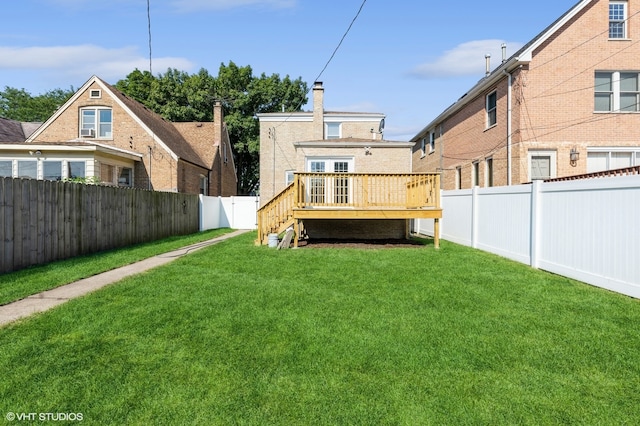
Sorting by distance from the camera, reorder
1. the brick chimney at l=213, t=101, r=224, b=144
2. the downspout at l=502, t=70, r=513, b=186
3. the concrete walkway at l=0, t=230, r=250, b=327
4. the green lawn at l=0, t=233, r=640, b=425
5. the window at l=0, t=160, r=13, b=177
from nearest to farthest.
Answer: the green lawn at l=0, t=233, r=640, b=425 → the concrete walkway at l=0, t=230, r=250, b=327 → the downspout at l=502, t=70, r=513, b=186 → the window at l=0, t=160, r=13, b=177 → the brick chimney at l=213, t=101, r=224, b=144

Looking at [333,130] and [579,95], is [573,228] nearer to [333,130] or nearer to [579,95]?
[579,95]

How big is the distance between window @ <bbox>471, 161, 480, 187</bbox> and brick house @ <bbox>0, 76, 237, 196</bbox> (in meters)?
14.4

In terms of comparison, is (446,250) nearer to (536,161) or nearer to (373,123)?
(536,161)

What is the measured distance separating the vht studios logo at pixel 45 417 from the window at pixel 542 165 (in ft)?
49.3

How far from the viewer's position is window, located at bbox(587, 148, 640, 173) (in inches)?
549

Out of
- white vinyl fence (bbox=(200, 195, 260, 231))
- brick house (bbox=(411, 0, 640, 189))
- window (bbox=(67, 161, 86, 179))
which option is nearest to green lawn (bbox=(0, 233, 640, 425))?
brick house (bbox=(411, 0, 640, 189))

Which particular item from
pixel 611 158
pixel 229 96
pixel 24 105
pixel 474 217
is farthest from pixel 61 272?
pixel 24 105

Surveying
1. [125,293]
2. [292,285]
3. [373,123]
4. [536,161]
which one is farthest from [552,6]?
[125,293]

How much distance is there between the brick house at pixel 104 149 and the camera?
16.9m

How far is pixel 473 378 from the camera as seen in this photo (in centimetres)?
320

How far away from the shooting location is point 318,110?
2134 centimetres

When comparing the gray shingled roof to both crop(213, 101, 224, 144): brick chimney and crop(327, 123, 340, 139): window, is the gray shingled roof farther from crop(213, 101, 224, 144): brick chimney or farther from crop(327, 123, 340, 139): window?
crop(327, 123, 340, 139): window

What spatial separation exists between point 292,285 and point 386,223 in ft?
26.2

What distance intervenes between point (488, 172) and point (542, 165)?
8.02 ft
